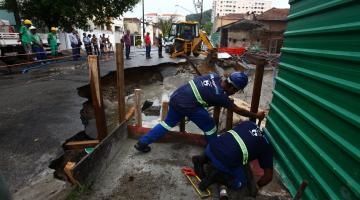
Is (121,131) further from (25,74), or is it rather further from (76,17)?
(76,17)

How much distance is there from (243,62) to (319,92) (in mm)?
12726

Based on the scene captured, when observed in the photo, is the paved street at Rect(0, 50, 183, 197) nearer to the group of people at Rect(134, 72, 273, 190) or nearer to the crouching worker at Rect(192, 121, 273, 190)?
the group of people at Rect(134, 72, 273, 190)

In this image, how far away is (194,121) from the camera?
3.36 m

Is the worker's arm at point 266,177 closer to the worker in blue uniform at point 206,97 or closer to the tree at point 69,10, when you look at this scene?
the worker in blue uniform at point 206,97

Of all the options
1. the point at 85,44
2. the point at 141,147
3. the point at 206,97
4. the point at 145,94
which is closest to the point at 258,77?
the point at 206,97

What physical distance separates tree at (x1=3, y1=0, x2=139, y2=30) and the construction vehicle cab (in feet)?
12.0

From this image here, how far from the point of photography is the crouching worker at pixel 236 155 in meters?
2.57

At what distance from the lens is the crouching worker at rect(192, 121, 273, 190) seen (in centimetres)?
257

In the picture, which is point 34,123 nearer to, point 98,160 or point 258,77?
point 98,160

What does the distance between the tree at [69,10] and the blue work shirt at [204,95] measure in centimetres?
1345

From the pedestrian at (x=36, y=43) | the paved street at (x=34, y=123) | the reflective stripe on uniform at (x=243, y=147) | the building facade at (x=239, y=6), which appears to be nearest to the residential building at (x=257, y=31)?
the pedestrian at (x=36, y=43)

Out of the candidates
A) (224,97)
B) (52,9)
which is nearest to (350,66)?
(224,97)

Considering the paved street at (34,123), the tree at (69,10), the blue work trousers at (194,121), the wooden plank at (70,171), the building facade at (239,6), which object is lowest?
the paved street at (34,123)

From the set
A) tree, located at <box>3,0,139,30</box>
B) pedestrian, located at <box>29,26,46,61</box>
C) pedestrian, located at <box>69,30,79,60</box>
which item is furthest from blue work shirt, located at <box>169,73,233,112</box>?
tree, located at <box>3,0,139,30</box>
